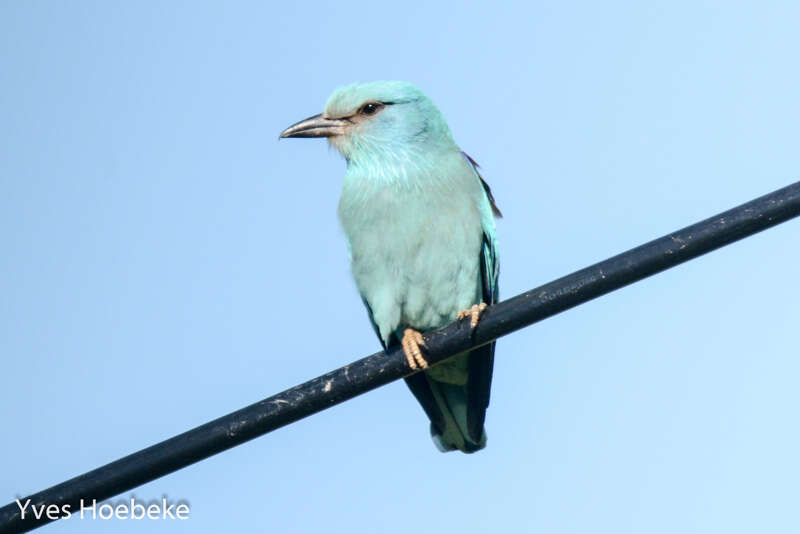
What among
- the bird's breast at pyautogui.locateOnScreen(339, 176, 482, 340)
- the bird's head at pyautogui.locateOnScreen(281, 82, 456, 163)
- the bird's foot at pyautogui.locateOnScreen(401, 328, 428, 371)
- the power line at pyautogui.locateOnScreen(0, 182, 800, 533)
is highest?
the bird's head at pyautogui.locateOnScreen(281, 82, 456, 163)

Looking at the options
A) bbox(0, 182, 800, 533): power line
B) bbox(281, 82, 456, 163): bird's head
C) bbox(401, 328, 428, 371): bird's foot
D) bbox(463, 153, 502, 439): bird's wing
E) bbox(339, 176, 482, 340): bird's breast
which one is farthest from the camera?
bbox(281, 82, 456, 163): bird's head

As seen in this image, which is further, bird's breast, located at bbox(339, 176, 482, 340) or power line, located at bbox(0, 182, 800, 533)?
bird's breast, located at bbox(339, 176, 482, 340)

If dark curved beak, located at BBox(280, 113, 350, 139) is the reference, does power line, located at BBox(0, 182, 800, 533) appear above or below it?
below

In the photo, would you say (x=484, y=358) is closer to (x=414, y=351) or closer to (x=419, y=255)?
(x=419, y=255)

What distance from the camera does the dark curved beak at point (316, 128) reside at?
6203 millimetres

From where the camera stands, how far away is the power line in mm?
3451

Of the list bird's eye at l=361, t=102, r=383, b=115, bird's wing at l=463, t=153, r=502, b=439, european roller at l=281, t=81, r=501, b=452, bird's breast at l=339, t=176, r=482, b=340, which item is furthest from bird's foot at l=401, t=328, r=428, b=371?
bird's eye at l=361, t=102, r=383, b=115

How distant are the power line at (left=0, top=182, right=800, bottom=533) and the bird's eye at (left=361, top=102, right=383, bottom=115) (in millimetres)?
2541

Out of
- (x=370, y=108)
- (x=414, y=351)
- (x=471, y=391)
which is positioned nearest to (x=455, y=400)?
(x=471, y=391)

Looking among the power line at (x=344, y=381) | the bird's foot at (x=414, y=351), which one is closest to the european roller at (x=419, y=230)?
the bird's foot at (x=414, y=351)

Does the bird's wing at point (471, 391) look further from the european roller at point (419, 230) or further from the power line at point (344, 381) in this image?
the power line at point (344, 381)

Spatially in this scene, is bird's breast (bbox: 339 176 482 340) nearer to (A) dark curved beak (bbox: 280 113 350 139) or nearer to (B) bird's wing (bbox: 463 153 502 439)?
(B) bird's wing (bbox: 463 153 502 439)

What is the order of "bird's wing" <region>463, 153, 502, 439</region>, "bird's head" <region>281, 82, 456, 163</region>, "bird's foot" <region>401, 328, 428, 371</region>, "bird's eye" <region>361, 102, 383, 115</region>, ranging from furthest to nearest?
"bird's eye" <region>361, 102, 383, 115</region> → "bird's head" <region>281, 82, 456, 163</region> → "bird's wing" <region>463, 153, 502, 439</region> → "bird's foot" <region>401, 328, 428, 371</region>

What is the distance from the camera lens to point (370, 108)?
6199 mm
